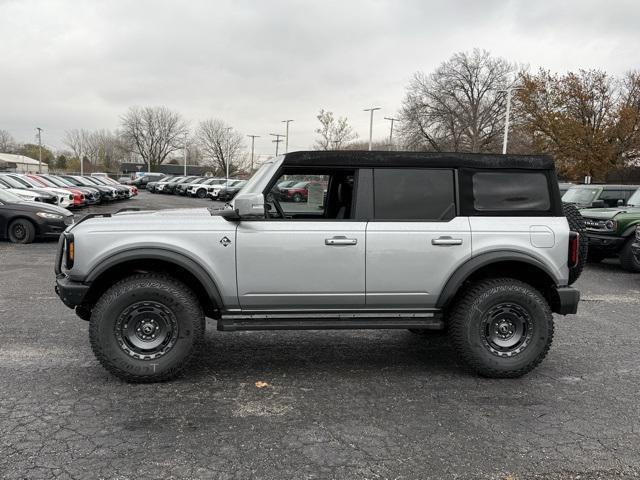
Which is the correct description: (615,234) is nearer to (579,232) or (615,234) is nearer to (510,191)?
(579,232)

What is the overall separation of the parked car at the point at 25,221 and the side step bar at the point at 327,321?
1009cm

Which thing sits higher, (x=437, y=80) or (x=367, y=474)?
(x=437, y=80)

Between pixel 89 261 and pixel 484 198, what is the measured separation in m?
3.29

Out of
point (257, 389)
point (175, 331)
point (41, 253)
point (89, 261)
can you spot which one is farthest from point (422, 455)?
point (41, 253)

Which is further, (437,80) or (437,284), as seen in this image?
(437,80)

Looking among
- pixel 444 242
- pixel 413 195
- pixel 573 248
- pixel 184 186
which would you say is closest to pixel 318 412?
pixel 444 242

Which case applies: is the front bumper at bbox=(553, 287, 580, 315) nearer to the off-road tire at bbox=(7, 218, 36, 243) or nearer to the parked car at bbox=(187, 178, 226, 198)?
the off-road tire at bbox=(7, 218, 36, 243)

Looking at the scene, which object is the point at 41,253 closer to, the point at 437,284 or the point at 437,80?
the point at 437,284

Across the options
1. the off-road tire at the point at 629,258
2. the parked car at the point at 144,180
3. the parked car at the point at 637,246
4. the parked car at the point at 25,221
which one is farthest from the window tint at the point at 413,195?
the parked car at the point at 144,180

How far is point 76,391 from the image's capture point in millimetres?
4094

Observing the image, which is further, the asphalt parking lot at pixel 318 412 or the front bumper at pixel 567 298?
the front bumper at pixel 567 298

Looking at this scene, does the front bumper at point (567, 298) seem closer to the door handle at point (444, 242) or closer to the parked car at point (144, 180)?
the door handle at point (444, 242)

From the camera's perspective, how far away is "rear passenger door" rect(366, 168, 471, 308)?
14.2 feet

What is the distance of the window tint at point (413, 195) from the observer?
4449 millimetres
